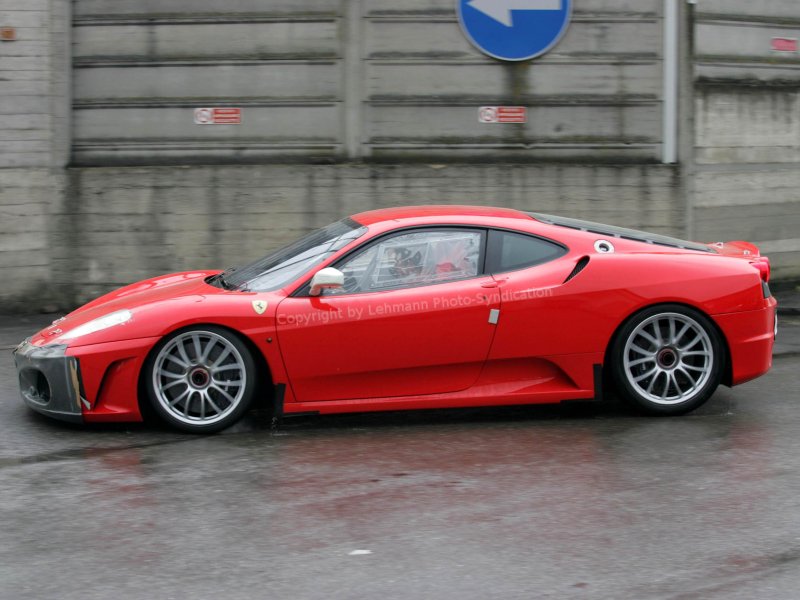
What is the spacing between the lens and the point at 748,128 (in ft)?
40.1

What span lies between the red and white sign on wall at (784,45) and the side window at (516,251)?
6685 mm

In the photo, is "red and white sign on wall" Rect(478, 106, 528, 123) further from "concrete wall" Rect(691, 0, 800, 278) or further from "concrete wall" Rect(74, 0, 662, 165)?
"concrete wall" Rect(691, 0, 800, 278)

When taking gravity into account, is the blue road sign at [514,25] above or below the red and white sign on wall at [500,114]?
above

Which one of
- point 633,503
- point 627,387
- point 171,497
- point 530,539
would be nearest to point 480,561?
point 530,539

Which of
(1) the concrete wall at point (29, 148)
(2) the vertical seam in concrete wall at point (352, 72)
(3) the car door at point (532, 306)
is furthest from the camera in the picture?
(2) the vertical seam in concrete wall at point (352, 72)

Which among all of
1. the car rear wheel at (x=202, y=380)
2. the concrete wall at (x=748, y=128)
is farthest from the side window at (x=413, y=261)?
the concrete wall at (x=748, y=128)

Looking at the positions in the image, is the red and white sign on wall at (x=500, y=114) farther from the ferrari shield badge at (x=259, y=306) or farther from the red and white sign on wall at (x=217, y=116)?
the ferrari shield badge at (x=259, y=306)

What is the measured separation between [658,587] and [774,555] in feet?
2.03

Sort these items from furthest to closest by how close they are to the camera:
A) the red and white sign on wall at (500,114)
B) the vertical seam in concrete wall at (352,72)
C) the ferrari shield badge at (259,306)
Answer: the red and white sign on wall at (500,114), the vertical seam in concrete wall at (352,72), the ferrari shield badge at (259,306)

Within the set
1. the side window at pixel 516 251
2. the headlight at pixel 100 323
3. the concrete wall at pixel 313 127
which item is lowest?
the headlight at pixel 100 323

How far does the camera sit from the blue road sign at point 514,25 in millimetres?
11602

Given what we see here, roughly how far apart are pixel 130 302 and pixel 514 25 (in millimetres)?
6317

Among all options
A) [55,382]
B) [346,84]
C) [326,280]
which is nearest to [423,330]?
[326,280]

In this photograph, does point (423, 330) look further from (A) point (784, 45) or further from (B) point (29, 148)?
(A) point (784, 45)
